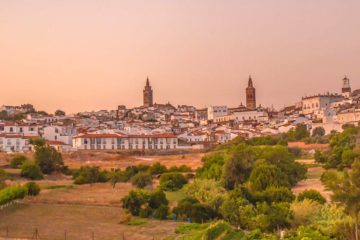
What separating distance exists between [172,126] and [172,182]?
3117 inches

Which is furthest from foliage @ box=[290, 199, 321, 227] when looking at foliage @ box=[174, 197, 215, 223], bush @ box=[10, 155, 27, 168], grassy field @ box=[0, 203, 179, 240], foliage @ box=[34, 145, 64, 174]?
bush @ box=[10, 155, 27, 168]

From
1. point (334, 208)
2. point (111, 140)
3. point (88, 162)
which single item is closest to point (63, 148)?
point (111, 140)

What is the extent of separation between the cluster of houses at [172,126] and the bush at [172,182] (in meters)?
35.2

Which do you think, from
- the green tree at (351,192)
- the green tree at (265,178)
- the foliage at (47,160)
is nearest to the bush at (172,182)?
the green tree at (265,178)

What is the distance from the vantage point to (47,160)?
52938 mm

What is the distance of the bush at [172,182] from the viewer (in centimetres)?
4053

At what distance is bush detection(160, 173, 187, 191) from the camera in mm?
40531

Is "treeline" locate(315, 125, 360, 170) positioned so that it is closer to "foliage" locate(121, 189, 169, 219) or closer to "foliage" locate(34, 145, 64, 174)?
"foliage" locate(121, 189, 169, 219)

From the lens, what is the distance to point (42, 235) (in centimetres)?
2248

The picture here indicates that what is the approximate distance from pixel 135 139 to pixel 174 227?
2466 inches

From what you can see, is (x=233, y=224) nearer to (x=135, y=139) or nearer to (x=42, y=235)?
(x=42, y=235)

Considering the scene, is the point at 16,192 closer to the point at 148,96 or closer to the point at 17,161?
the point at 17,161

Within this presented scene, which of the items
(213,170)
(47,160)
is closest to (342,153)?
(213,170)

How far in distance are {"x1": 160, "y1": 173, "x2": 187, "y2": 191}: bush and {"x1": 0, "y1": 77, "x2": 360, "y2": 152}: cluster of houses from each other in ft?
115
